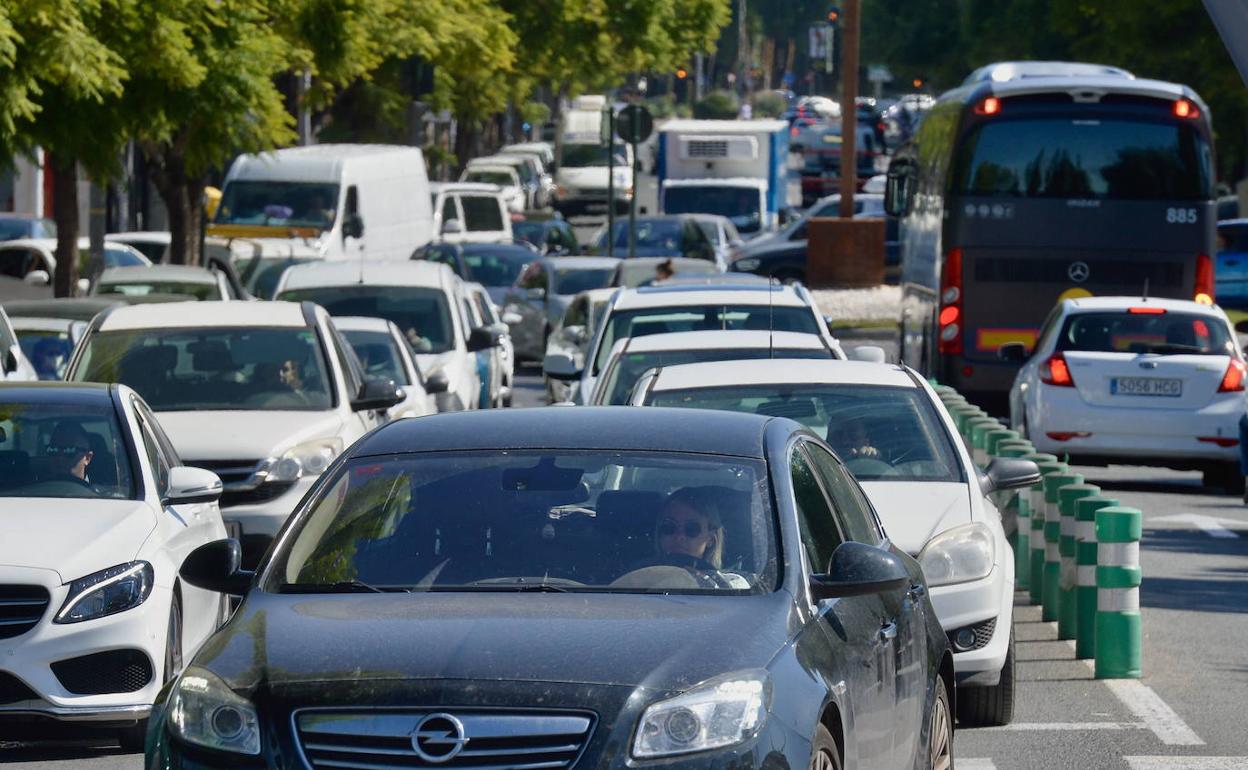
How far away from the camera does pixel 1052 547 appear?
12484mm

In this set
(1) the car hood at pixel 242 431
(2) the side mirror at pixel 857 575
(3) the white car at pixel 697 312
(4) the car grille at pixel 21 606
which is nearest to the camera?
(2) the side mirror at pixel 857 575

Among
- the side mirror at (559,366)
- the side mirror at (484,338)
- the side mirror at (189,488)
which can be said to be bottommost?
the side mirror at (484,338)

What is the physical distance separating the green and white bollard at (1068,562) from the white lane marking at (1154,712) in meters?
1.14

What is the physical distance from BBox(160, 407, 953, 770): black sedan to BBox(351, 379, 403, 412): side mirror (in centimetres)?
666

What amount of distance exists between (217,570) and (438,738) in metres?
1.60

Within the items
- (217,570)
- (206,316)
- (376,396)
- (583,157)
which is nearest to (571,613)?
(217,570)

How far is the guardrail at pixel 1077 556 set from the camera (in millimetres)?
10578

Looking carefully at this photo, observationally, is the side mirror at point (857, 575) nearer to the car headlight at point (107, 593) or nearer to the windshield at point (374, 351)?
the car headlight at point (107, 593)

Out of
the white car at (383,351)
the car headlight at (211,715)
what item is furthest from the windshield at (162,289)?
the car headlight at (211,715)

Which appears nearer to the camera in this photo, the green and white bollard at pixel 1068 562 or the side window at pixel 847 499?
the side window at pixel 847 499

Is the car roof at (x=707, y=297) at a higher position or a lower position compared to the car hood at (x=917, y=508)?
higher

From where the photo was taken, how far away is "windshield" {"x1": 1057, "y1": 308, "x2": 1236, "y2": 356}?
19.8 m

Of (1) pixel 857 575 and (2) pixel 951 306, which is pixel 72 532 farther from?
(2) pixel 951 306

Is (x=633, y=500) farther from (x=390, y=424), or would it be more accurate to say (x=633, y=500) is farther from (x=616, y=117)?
(x=616, y=117)
